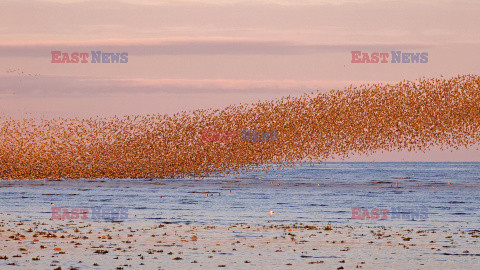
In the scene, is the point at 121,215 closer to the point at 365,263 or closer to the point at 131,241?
the point at 131,241

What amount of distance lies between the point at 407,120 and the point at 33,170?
117 ft

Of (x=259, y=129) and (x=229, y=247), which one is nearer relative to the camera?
(x=229, y=247)

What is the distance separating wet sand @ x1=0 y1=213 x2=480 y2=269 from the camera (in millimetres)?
17750

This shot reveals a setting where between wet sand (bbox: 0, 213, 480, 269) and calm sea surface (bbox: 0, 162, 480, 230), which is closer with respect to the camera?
wet sand (bbox: 0, 213, 480, 269)

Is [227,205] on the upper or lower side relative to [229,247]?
lower

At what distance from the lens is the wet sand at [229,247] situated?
699 inches

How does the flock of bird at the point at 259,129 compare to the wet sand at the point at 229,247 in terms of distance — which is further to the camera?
the flock of bird at the point at 259,129

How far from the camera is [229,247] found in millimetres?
20531

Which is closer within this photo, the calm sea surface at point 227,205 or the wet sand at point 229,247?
the wet sand at point 229,247

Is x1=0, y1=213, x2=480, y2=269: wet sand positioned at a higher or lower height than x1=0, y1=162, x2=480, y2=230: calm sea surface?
higher

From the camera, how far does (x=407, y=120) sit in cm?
6134

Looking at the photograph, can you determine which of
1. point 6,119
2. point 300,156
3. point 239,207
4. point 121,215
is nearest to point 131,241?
point 121,215

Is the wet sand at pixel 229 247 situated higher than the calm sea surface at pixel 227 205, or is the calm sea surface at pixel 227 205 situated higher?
the wet sand at pixel 229 247

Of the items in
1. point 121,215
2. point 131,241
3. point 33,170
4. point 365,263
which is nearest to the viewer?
point 365,263
